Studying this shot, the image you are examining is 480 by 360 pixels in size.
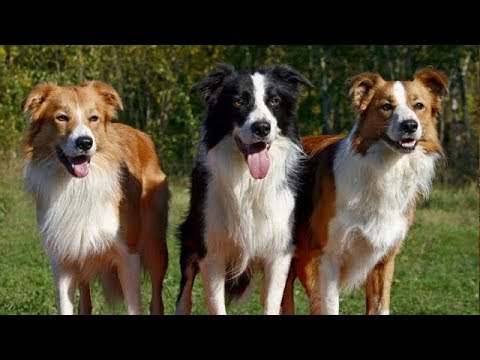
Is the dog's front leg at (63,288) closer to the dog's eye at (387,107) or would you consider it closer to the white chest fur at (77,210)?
the white chest fur at (77,210)

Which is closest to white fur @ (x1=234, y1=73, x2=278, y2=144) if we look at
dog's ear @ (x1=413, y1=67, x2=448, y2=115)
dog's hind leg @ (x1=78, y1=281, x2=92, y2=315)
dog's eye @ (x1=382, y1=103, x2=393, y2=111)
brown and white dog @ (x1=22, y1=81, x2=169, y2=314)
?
dog's eye @ (x1=382, y1=103, x2=393, y2=111)

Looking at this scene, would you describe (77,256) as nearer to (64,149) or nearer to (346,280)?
(64,149)

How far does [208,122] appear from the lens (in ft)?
23.2

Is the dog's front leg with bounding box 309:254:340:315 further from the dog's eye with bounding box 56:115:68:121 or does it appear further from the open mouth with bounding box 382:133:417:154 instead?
the dog's eye with bounding box 56:115:68:121

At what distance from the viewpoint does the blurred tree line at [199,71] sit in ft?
66.6

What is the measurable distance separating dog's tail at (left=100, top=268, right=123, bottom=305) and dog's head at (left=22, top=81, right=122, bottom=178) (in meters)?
1.12

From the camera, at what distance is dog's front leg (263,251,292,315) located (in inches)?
283

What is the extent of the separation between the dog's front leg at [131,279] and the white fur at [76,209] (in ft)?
0.61

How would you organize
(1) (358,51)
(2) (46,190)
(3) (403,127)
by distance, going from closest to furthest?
(3) (403,127)
(2) (46,190)
(1) (358,51)

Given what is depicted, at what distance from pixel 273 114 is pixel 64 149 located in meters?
1.59

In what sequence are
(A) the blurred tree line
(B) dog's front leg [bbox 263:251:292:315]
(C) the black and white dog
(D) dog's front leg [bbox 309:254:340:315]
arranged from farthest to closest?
(A) the blurred tree line, (D) dog's front leg [bbox 309:254:340:315], (B) dog's front leg [bbox 263:251:292:315], (C) the black and white dog

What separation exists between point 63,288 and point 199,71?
52.0 ft

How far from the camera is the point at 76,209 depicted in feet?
23.5
